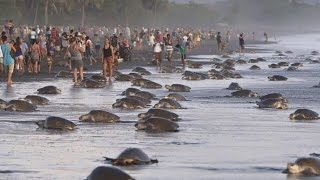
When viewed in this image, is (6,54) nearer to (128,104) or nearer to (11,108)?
(128,104)

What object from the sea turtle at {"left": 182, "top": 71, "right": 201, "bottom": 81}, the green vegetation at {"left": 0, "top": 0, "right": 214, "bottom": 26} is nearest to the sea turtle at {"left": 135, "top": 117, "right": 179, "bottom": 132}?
the sea turtle at {"left": 182, "top": 71, "right": 201, "bottom": 81}

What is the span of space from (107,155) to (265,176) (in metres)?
3.05

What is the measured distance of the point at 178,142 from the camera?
619 inches

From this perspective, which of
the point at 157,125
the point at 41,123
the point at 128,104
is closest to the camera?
the point at 157,125

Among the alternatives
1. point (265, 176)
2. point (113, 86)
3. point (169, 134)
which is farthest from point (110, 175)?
point (113, 86)

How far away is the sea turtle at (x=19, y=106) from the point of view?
20.7 meters

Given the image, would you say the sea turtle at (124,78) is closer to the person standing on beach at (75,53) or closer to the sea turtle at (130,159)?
the person standing on beach at (75,53)

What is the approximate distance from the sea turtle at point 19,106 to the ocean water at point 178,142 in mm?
285

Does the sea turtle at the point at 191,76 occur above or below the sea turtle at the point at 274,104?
below

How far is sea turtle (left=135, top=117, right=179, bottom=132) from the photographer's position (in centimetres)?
1716

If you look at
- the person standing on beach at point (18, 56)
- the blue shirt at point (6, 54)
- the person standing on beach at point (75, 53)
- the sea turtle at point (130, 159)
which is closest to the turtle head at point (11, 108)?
the blue shirt at point (6, 54)

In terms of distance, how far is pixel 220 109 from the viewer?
22812mm

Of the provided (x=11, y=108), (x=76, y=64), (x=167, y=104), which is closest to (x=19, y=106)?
(x=11, y=108)

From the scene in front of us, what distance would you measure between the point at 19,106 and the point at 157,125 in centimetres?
506
